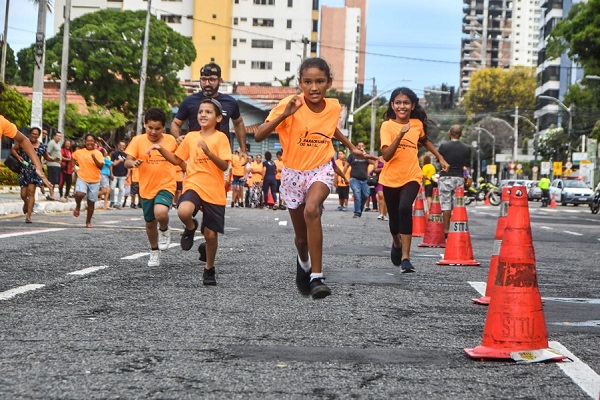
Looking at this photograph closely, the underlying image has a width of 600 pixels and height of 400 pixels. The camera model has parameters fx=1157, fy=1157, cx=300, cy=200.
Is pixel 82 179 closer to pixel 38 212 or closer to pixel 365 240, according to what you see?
pixel 365 240

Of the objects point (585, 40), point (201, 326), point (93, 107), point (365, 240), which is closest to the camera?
point (201, 326)

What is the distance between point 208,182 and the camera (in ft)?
30.9

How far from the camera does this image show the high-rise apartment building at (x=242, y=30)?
11181 cm

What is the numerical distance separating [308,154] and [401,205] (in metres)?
2.98

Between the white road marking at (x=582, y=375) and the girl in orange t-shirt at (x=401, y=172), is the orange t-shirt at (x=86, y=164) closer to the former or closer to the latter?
the girl in orange t-shirt at (x=401, y=172)

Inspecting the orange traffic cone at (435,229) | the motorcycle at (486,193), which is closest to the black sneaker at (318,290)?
the orange traffic cone at (435,229)

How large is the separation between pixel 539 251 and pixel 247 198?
76.8ft

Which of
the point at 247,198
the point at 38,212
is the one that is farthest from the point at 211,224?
the point at 247,198

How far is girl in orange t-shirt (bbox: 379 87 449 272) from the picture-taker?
429 inches

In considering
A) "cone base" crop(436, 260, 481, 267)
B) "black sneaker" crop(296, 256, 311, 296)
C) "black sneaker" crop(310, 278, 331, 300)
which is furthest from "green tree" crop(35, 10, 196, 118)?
"black sneaker" crop(310, 278, 331, 300)

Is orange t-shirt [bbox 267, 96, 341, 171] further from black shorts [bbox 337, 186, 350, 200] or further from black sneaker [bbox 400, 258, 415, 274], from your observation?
black shorts [bbox 337, 186, 350, 200]

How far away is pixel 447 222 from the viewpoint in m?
17.4

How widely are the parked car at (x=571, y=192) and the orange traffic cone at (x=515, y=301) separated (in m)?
55.6

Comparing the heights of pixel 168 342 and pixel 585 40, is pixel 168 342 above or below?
below
